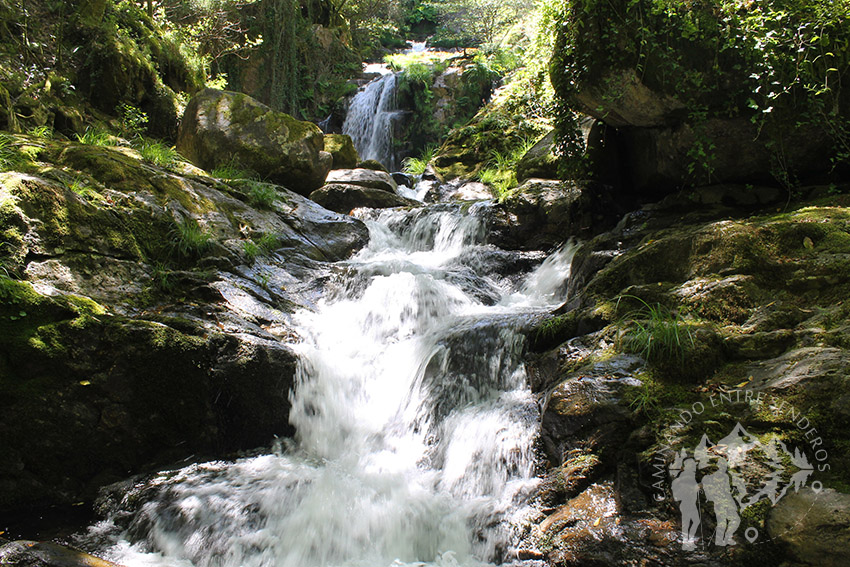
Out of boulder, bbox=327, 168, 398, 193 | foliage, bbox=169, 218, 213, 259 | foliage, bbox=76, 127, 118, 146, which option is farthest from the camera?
boulder, bbox=327, 168, 398, 193

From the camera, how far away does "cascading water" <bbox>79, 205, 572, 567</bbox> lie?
283 centimetres

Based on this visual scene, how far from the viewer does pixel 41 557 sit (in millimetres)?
2115

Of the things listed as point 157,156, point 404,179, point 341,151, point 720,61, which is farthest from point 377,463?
point 404,179

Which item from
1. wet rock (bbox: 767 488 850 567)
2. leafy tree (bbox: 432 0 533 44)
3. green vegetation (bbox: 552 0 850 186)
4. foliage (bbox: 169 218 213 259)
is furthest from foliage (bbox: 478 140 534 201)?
leafy tree (bbox: 432 0 533 44)

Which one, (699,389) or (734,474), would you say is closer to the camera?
(734,474)

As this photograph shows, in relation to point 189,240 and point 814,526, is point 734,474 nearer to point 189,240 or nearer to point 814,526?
point 814,526

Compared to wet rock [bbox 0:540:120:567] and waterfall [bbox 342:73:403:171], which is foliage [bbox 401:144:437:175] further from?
wet rock [bbox 0:540:120:567]

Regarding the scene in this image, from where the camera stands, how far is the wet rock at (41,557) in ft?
6.73

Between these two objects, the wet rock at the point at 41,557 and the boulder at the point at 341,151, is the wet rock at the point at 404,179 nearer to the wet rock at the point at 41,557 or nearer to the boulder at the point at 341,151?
the boulder at the point at 341,151

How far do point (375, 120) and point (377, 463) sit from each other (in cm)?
1459

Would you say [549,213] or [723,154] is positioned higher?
[723,154]

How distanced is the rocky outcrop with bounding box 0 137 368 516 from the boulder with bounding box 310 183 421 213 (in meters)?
4.00

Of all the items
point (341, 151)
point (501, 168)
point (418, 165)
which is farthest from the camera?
point (418, 165)

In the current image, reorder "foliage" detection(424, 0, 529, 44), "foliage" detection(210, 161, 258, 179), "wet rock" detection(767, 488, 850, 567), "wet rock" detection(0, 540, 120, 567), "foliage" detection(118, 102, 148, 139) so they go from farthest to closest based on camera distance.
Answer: "foliage" detection(424, 0, 529, 44)
"foliage" detection(118, 102, 148, 139)
"foliage" detection(210, 161, 258, 179)
"wet rock" detection(0, 540, 120, 567)
"wet rock" detection(767, 488, 850, 567)
